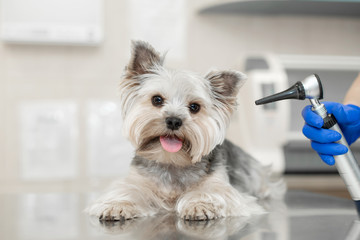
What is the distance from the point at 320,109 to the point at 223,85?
0.93ft

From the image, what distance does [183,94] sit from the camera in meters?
1.23

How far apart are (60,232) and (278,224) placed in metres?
0.50

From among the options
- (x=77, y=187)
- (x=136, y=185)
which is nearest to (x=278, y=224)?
(x=136, y=185)

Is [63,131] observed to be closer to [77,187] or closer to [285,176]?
[77,187]

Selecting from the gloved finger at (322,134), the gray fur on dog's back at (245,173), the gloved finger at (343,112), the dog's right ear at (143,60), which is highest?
the dog's right ear at (143,60)

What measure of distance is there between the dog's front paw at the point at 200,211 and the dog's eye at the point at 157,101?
28cm

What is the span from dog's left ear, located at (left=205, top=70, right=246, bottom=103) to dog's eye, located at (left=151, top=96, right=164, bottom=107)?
0.50 feet

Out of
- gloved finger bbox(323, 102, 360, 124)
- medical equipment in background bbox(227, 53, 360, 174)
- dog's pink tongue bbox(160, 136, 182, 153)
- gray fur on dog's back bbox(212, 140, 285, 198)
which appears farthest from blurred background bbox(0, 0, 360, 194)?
dog's pink tongue bbox(160, 136, 182, 153)

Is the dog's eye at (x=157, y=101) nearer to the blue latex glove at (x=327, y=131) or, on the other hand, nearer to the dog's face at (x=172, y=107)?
the dog's face at (x=172, y=107)

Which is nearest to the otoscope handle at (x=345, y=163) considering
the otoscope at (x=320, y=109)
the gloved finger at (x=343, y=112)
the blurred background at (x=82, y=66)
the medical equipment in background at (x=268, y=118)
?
the otoscope at (x=320, y=109)

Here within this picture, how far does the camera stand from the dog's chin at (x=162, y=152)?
1211 mm

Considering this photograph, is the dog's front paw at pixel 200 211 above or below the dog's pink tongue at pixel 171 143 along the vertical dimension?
below

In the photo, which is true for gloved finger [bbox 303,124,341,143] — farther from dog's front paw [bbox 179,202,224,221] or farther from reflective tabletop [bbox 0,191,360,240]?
dog's front paw [bbox 179,202,224,221]

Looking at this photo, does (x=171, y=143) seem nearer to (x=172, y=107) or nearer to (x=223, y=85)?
(x=172, y=107)
